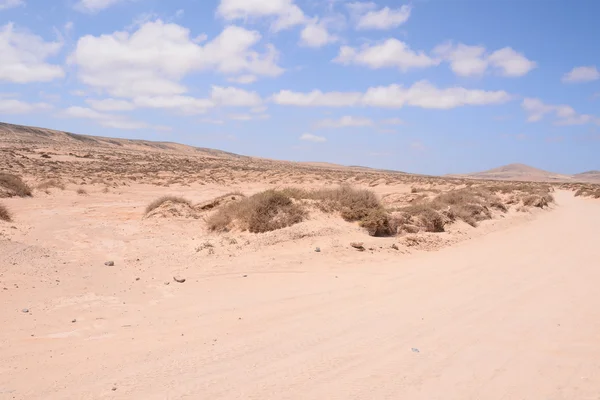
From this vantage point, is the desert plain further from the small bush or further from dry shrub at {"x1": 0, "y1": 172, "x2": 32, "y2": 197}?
dry shrub at {"x1": 0, "y1": 172, "x2": 32, "y2": 197}

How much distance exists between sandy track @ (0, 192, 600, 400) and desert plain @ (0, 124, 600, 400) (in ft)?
0.08

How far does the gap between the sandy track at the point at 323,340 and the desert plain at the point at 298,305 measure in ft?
0.08

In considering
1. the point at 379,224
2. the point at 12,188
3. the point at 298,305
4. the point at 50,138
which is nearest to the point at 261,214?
the point at 379,224

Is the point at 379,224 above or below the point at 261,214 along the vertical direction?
below

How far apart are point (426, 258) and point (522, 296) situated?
344 cm

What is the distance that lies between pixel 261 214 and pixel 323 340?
7.40m

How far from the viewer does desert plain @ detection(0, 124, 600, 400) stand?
15.5ft

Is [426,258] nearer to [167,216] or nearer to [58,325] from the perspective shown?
[58,325]

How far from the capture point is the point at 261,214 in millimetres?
12922

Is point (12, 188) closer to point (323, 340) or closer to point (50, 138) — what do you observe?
point (323, 340)

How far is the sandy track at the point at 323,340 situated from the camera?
4594 millimetres

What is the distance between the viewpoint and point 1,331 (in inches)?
230

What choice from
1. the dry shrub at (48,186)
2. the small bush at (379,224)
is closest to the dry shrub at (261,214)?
the small bush at (379,224)

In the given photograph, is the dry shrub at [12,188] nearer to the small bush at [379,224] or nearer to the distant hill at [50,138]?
the small bush at [379,224]
